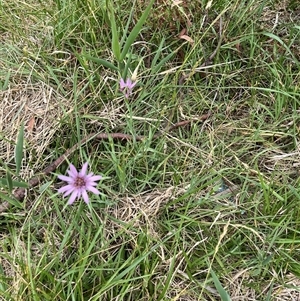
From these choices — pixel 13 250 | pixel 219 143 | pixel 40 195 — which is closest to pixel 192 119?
pixel 219 143

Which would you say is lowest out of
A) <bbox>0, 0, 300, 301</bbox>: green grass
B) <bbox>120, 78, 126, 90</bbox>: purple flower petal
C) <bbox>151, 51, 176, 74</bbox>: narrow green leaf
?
<bbox>0, 0, 300, 301</bbox>: green grass

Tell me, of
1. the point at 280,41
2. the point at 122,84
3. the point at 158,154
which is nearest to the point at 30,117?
the point at 122,84

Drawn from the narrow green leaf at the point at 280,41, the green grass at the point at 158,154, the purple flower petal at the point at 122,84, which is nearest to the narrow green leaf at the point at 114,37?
the green grass at the point at 158,154

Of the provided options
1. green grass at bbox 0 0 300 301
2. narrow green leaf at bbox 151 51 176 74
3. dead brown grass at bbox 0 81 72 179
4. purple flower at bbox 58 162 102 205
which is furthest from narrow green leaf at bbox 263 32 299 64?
purple flower at bbox 58 162 102 205

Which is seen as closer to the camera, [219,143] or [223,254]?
[223,254]

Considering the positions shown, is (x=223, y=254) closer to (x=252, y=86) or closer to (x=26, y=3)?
(x=252, y=86)

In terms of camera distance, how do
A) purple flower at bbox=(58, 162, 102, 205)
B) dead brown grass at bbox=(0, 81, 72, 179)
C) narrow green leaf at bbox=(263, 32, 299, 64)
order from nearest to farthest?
purple flower at bbox=(58, 162, 102, 205), dead brown grass at bbox=(0, 81, 72, 179), narrow green leaf at bbox=(263, 32, 299, 64)

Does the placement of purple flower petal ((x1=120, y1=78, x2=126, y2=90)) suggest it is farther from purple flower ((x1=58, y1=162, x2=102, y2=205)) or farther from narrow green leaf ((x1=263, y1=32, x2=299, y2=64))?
narrow green leaf ((x1=263, y1=32, x2=299, y2=64))
